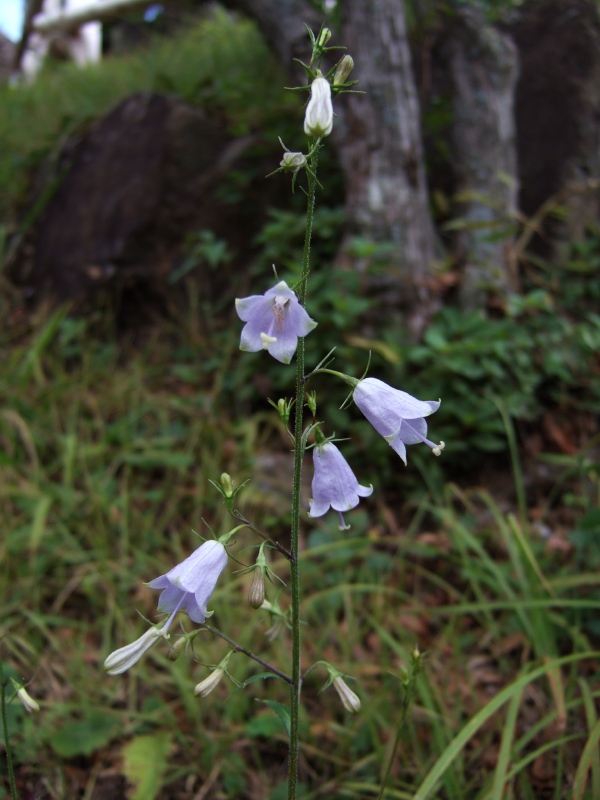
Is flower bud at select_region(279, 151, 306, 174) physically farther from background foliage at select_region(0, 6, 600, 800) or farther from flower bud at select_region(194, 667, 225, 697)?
background foliage at select_region(0, 6, 600, 800)

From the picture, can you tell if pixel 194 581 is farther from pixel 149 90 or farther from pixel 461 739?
pixel 149 90

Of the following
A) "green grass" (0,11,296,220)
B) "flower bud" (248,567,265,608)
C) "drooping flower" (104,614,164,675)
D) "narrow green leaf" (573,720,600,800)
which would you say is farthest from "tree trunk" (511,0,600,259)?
"drooping flower" (104,614,164,675)

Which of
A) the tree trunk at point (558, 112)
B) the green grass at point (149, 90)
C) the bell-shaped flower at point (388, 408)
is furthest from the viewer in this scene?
the green grass at point (149, 90)

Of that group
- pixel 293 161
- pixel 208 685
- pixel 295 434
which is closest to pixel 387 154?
pixel 293 161

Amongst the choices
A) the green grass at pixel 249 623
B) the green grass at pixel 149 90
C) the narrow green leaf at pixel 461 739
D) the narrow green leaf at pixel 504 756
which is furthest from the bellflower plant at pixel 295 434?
the green grass at pixel 149 90

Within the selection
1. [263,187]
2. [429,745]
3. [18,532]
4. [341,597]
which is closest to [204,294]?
[263,187]

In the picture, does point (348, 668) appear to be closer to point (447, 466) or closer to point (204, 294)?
point (447, 466)

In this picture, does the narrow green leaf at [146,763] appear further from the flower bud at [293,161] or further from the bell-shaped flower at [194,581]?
the flower bud at [293,161]
